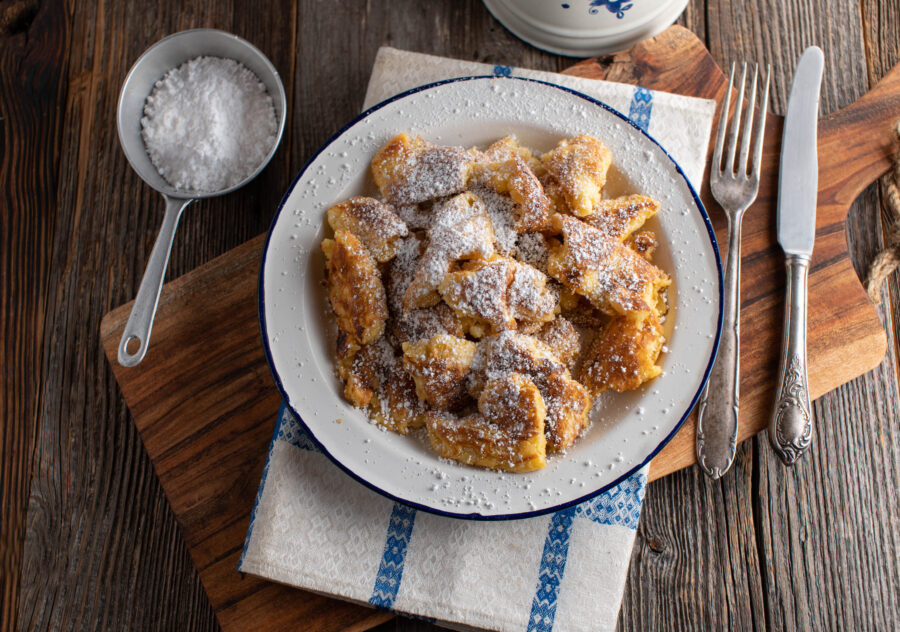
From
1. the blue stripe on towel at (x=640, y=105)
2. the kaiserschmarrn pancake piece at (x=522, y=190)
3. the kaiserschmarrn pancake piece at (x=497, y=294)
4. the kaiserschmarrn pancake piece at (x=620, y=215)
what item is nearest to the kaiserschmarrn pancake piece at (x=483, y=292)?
the kaiserschmarrn pancake piece at (x=497, y=294)

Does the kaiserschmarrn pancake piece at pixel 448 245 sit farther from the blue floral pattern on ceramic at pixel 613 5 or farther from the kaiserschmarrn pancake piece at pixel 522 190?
the blue floral pattern on ceramic at pixel 613 5

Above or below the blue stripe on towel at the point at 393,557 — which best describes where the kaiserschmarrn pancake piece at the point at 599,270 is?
above

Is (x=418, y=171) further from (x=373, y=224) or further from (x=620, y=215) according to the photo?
(x=620, y=215)

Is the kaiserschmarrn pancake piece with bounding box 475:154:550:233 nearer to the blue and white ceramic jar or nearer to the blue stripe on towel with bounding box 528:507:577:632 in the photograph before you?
the blue and white ceramic jar

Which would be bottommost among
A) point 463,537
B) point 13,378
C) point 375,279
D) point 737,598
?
point 737,598

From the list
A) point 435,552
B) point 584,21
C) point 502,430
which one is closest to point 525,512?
point 502,430

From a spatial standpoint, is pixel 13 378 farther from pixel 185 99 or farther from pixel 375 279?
pixel 375 279

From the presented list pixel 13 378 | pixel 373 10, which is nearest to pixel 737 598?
pixel 373 10
